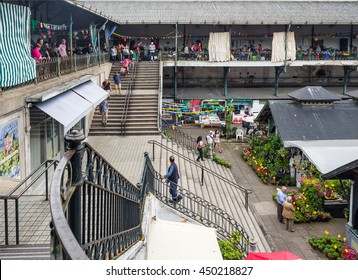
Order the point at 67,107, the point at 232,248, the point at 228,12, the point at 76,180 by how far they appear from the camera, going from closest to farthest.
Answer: the point at 76,180 → the point at 232,248 → the point at 67,107 → the point at 228,12

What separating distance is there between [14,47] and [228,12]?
2520 centimetres

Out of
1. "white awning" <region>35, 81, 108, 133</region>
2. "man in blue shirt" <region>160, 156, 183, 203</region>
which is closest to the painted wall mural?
"white awning" <region>35, 81, 108, 133</region>

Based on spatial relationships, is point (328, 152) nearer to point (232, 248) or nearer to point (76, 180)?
point (232, 248)

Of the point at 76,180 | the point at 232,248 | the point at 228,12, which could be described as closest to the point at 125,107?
the point at 232,248

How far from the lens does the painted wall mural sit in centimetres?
1093

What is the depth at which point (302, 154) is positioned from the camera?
1870 centimetres

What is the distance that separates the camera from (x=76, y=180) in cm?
335

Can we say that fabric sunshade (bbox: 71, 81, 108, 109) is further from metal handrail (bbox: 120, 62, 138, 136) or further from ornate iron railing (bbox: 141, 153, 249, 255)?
ornate iron railing (bbox: 141, 153, 249, 255)

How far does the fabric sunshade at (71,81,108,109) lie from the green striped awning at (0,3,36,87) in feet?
12.6

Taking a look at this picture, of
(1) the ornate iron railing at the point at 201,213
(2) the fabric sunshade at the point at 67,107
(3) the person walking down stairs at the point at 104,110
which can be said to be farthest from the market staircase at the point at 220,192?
(3) the person walking down stairs at the point at 104,110

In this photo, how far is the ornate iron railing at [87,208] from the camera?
2641 millimetres

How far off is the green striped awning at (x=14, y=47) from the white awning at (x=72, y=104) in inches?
42.2

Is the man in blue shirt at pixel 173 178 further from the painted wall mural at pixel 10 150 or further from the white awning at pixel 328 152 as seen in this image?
the white awning at pixel 328 152

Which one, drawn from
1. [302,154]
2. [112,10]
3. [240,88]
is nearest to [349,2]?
[240,88]
